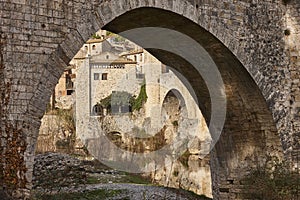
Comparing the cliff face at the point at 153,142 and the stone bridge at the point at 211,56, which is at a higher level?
the stone bridge at the point at 211,56

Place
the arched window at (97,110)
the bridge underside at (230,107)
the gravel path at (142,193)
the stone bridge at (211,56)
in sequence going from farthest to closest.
Answer: 1. the arched window at (97,110)
2. the gravel path at (142,193)
3. the bridge underside at (230,107)
4. the stone bridge at (211,56)

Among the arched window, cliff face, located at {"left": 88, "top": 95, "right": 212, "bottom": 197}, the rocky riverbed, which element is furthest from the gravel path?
the arched window

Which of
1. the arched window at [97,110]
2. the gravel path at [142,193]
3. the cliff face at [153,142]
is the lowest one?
the gravel path at [142,193]

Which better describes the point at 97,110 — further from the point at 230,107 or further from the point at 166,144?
the point at 230,107

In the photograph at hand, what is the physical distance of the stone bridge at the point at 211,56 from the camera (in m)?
6.58

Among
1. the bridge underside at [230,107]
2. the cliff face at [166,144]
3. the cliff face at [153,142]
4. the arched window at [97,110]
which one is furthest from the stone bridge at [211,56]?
the arched window at [97,110]

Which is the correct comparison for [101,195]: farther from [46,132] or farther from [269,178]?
[46,132]

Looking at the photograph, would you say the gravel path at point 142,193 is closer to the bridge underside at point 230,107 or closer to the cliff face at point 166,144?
the bridge underside at point 230,107

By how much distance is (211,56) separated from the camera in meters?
9.82

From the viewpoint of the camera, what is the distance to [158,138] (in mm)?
23000

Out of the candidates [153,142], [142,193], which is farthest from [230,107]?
[153,142]

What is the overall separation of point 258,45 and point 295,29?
119 centimetres

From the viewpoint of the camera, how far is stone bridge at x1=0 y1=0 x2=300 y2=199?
21.6ft

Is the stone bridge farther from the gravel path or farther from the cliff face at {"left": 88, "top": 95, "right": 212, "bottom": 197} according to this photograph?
the cliff face at {"left": 88, "top": 95, "right": 212, "bottom": 197}
